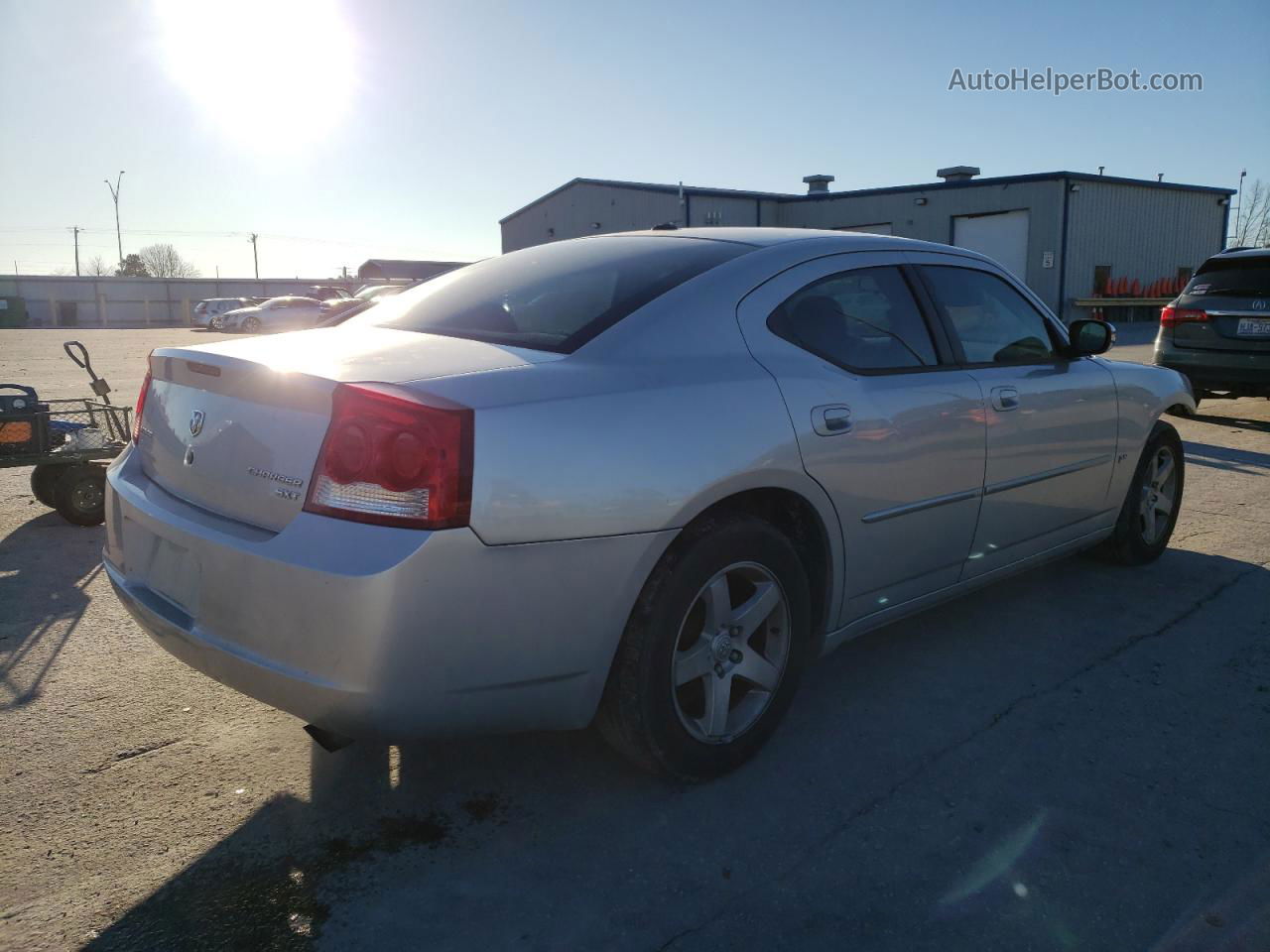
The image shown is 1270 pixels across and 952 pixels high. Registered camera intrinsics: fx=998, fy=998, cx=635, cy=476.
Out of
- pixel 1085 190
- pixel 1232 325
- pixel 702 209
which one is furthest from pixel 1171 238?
pixel 1232 325

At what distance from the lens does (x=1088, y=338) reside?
14.0ft

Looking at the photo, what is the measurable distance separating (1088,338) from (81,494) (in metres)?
5.42

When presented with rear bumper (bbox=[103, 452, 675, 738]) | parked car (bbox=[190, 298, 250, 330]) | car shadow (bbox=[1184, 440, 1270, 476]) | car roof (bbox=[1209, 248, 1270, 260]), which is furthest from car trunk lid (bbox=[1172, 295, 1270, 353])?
parked car (bbox=[190, 298, 250, 330])

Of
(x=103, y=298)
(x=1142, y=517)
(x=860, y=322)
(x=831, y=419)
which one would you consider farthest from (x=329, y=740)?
(x=103, y=298)

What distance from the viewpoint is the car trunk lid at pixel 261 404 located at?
2334mm

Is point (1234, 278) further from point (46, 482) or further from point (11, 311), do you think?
point (11, 311)

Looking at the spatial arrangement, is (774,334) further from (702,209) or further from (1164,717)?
(702,209)

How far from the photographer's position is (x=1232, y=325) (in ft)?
32.2

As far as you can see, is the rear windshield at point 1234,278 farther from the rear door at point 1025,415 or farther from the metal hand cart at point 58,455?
the metal hand cart at point 58,455

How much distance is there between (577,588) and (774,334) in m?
1.10

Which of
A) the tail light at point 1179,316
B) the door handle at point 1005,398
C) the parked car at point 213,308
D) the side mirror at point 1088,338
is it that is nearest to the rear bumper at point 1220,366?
the tail light at point 1179,316

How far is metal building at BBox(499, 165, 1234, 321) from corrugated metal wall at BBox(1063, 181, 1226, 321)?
0.04m

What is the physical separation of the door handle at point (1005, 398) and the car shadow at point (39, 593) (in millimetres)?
3534

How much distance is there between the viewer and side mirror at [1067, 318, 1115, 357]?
14.0 feet
